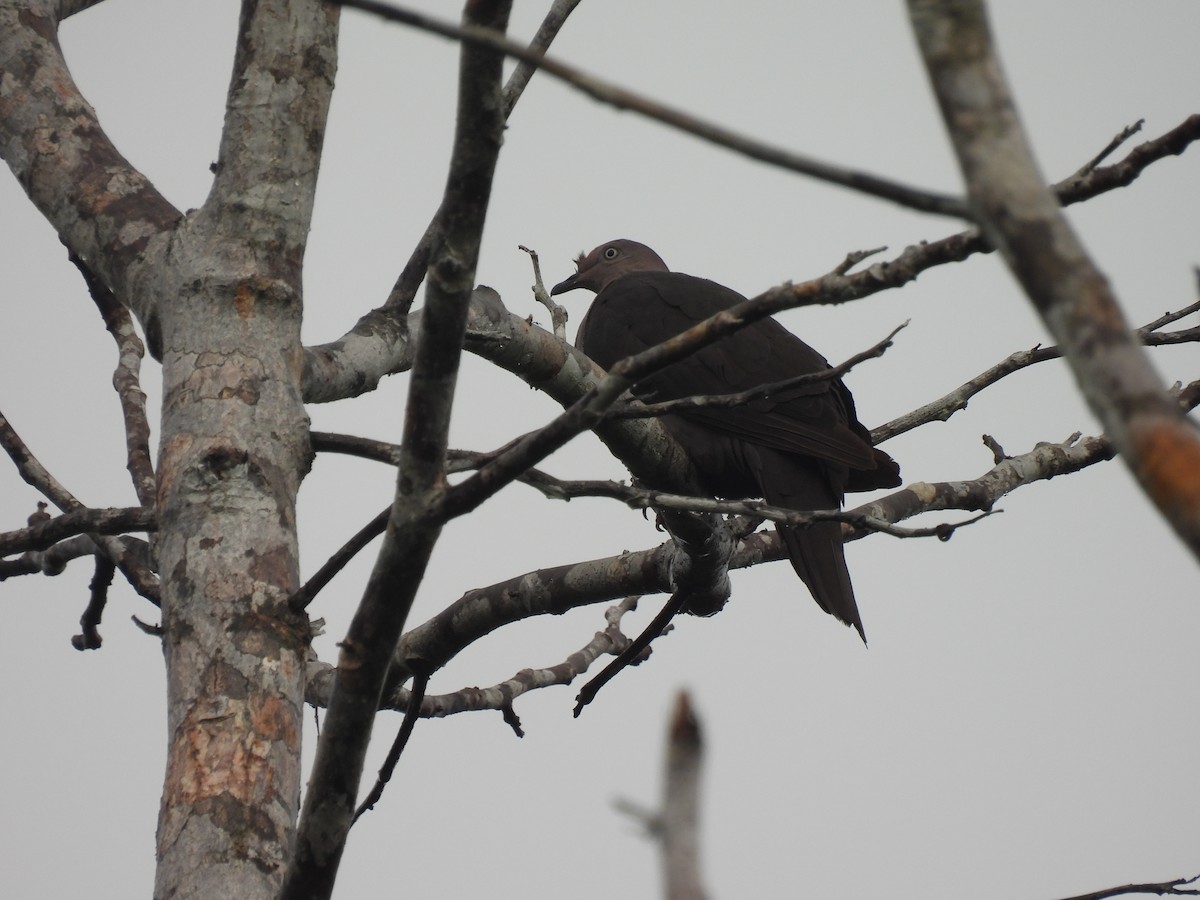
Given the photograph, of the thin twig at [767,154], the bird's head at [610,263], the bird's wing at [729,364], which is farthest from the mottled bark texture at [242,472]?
the bird's head at [610,263]

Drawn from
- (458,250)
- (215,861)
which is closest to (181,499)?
(215,861)

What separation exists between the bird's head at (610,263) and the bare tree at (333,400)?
9.83 ft

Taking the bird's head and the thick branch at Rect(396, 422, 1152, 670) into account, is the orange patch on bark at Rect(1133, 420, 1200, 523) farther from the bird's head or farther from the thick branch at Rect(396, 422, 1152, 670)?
the bird's head

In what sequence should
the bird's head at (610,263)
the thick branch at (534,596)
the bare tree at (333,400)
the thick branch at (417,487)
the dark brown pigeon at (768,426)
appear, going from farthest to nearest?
the bird's head at (610,263) → the dark brown pigeon at (768,426) → the thick branch at (534,596) → the thick branch at (417,487) → the bare tree at (333,400)

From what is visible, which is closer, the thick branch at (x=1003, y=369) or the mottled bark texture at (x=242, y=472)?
the mottled bark texture at (x=242, y=472)

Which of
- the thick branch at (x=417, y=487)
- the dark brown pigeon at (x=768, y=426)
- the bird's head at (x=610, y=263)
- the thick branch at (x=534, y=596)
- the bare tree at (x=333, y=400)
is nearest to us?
the bare tree at (x=333, y=400)

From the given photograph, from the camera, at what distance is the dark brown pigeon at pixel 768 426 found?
3.57 m

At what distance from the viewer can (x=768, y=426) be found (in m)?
4.09

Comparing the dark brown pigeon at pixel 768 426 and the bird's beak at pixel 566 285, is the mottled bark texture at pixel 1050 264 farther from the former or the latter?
the bird's beak at pixel 566 285

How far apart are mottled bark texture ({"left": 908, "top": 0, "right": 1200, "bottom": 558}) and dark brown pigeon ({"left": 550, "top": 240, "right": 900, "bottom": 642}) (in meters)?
2.71

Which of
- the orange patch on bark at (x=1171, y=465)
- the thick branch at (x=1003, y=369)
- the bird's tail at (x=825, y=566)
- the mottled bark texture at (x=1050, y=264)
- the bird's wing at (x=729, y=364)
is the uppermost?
the bird's wing at (x=729, y=364)

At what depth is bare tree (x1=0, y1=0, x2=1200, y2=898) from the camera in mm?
798

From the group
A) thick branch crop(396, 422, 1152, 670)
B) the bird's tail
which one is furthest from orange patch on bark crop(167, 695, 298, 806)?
the bird's tail

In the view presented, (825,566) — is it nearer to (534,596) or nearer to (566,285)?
(534,596)
